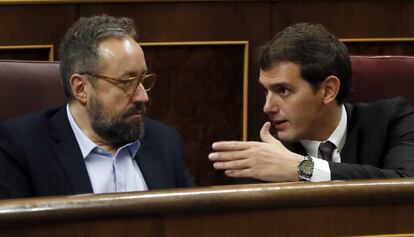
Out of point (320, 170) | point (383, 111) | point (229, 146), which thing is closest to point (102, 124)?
point (229, 146)

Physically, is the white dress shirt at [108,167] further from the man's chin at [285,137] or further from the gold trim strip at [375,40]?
the gold trim strip at [375,40]

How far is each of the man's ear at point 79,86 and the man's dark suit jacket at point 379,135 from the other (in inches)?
11.0

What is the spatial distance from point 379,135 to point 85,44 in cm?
40

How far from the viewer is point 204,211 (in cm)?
82

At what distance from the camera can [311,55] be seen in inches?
50.3

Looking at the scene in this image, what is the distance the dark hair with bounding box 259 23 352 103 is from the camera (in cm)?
128

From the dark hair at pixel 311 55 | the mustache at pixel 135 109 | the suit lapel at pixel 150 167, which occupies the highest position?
the dark hair at pixel 311 55

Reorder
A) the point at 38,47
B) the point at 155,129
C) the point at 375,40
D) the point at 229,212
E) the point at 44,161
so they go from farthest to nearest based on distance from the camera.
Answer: the point at 375,40 → the point at 38,47 → the point at 155,129 → the point at 44,161 → the point at 229,212

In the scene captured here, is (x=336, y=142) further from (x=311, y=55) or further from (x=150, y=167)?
(x=150, y=167)

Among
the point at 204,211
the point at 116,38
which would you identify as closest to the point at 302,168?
the point at 116,38

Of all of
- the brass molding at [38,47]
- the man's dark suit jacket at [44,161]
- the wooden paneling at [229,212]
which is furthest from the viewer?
the brass molding at [38,47]

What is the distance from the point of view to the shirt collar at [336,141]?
1.29 metres

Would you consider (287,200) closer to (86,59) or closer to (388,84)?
(86,59)

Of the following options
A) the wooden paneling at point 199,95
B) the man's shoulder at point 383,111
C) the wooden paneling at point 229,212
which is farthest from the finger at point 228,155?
the wooden paneling at point 199,95
